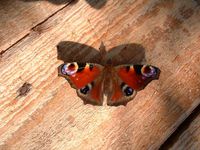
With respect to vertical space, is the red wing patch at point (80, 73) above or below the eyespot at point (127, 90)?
above

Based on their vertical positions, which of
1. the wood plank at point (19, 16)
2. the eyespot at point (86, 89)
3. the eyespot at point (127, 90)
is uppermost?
the wood plank at point (19, 16)

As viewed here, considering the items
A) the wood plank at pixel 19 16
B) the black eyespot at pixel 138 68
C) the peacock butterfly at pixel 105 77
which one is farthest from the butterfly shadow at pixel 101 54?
the wood plank at pixel 19 16

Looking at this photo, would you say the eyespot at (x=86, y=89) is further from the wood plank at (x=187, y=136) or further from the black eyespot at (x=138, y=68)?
the wood plank at (x=187, y=136)

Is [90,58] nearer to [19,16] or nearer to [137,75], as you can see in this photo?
[137,75]

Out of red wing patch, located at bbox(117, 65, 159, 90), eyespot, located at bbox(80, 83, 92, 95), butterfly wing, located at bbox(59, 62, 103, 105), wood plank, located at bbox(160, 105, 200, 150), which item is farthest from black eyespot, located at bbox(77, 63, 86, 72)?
wood plank, located at bbox(160, 105, 200, 150)

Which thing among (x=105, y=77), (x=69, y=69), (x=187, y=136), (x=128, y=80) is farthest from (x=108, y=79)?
(x=187, y=136)

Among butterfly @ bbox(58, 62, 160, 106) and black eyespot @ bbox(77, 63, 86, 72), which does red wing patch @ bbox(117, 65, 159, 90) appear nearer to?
butterfly @ bbox(58, 62, 160, 106)

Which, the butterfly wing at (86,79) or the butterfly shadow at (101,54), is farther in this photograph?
the butterfly shadow at (101,54)
